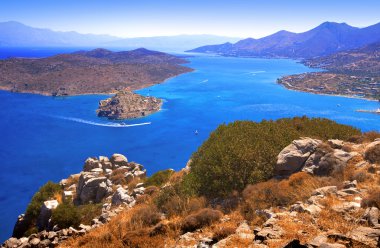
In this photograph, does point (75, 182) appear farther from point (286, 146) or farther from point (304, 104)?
point (304, 104)

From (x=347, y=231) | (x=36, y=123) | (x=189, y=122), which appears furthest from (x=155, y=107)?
(x=347, y=231)

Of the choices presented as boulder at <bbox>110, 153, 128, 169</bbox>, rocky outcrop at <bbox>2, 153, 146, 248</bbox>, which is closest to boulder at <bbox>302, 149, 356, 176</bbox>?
rocky outcrop at <bbox>2, 153, 146, 248</bbox>

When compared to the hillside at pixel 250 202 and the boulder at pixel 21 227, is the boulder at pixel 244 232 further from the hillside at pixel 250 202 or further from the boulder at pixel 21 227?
the boulder at pixel 21 227

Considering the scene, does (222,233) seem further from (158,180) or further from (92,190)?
(92,190)

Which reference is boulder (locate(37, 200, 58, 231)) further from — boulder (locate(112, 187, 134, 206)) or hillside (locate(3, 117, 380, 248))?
boulder (locate(112, 187, 134, 206))

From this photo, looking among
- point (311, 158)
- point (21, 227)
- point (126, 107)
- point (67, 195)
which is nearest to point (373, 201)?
point (311, 158)

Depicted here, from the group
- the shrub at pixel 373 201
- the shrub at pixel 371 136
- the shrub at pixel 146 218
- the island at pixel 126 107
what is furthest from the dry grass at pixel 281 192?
the island at pixel 126 107

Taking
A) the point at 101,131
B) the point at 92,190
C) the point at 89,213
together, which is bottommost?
the point at 101,131
